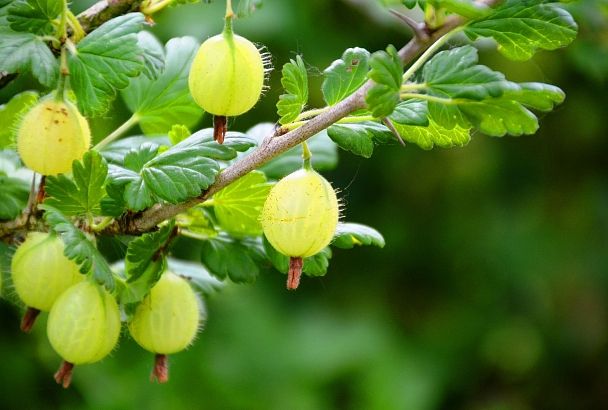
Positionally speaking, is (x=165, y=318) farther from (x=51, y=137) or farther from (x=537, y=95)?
(x=537, y=95)

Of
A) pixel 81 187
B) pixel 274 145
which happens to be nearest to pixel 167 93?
pixel 81 187

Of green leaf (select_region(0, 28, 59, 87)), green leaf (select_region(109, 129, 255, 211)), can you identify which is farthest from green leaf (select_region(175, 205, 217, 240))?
green leaf (select_region(0, 28, 59, 87))

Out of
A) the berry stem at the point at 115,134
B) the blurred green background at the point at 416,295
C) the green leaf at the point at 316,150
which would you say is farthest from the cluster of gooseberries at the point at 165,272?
the blurred green background at the point at 416,295

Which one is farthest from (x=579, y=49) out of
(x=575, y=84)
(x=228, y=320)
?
(x=228, y=320)

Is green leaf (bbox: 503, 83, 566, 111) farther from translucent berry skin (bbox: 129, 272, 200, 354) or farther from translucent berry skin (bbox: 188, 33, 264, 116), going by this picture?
translucent berry skin (bbox: 129, 272, 200, 354)

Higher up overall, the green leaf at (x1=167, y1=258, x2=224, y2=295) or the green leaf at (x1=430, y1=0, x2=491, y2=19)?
the green leaf at (x1=430, y1=0, x2=491, y2=19)

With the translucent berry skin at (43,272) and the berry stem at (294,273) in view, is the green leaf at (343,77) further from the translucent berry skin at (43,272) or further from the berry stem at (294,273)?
the translucent berry skin at (43,272)

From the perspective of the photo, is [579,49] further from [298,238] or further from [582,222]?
[298,238]
